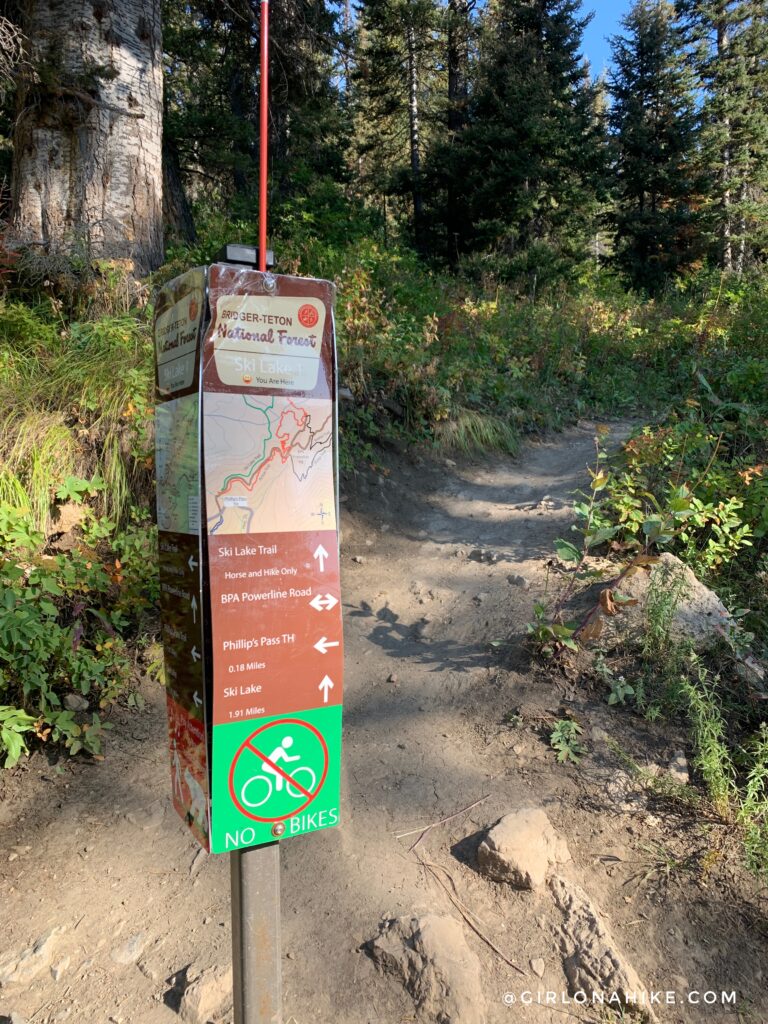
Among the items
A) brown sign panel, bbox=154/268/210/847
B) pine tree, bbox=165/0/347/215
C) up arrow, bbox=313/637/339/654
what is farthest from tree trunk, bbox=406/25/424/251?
up arrow, bbox=313/637/339/654

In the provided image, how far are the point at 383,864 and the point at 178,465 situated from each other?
2.12 m

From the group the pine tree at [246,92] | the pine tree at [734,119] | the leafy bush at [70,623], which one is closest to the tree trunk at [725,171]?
the pine tree at [734,119]

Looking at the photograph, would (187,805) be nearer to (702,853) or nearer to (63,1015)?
(63,1015)

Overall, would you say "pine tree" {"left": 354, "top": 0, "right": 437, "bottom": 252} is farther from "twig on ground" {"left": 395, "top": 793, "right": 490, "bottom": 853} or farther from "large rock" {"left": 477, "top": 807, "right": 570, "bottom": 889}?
"large rock" {"left": 477, "top": 807, "right": 570, "bottom": 889}

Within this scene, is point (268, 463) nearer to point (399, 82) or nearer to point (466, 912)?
point (466, 912)

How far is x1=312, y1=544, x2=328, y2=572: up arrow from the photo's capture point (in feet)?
5.38

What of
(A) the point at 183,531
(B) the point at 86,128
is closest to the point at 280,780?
(A) the point at 183,531

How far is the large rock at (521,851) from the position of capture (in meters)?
2.70

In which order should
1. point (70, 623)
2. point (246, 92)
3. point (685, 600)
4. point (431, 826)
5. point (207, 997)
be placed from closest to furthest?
point (207, 997)
point (431, 826)
point (70, 623)
point (685, 600)
point (246, 92)

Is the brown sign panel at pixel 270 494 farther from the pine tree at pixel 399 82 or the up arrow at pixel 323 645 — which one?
the pine tree at pixel 399 82

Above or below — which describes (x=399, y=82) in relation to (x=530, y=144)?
above

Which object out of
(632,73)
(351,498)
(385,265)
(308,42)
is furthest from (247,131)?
(632,73)

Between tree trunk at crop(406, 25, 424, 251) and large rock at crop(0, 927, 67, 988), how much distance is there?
1672cm

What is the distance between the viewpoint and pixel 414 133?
18.7 m
